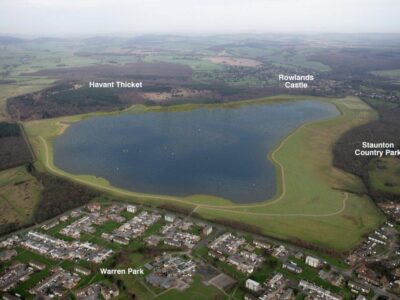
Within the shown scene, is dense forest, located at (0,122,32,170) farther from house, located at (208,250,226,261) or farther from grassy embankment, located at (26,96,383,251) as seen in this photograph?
house, located at (208,250,226,261)

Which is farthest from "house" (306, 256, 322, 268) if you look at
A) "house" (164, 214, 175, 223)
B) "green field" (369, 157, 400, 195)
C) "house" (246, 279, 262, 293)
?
"green field" (369, 157, 400, 195)

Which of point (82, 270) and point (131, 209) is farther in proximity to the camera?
point (131, 209)

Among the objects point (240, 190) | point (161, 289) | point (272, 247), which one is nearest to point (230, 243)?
point (272, 247)

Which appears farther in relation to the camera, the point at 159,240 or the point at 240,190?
the point at 240,190

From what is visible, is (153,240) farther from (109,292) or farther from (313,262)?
(313,262)

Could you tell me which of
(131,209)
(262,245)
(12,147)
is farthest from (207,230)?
(12,147)

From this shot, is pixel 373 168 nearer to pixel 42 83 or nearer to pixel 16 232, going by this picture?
pixel 16 232
